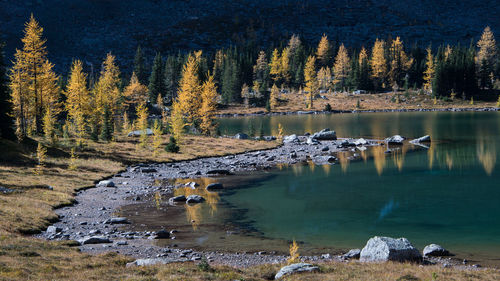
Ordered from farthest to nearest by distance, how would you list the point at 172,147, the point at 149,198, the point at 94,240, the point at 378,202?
1. the point at 172,147
2. the point at 149,198
3. the point at 378,202
4. the point at 94,240

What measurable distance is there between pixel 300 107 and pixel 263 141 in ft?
228

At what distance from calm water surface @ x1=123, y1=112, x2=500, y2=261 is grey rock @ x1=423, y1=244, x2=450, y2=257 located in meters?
1.10

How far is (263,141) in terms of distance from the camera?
71.8 m

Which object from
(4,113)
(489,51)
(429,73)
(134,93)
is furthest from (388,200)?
(489,51)

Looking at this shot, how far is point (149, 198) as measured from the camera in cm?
3438

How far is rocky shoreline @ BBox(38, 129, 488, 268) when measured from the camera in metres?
21.0

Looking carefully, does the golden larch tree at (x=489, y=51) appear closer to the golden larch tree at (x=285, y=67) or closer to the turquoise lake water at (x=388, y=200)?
the golden larch tree at (x=285, y=67)

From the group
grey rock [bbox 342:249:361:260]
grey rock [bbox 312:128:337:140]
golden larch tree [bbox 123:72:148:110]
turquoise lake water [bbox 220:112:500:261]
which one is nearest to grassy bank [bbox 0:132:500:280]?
grey rock [bbox 342:249:361:260]

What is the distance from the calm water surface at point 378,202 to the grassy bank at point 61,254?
6.02 meters

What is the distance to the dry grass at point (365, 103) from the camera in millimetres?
134500

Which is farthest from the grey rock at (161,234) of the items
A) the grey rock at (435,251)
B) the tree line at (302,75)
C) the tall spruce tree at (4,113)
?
the tree line at (302,75)

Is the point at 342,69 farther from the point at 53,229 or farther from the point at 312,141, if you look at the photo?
the point at 53,229

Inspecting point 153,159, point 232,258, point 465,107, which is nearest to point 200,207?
point 232,258

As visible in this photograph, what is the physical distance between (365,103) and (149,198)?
116m
